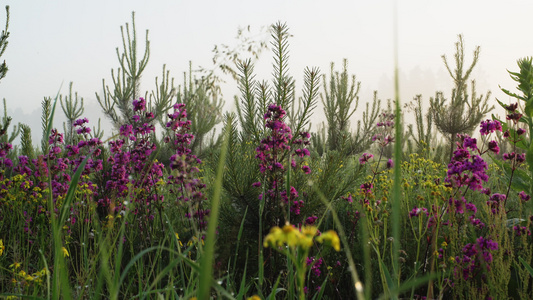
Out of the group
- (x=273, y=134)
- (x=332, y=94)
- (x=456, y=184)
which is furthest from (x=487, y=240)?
(x=332, y=94)

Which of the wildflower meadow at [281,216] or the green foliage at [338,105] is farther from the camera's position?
the green foliage at [338,105]

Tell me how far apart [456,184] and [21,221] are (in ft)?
10.2

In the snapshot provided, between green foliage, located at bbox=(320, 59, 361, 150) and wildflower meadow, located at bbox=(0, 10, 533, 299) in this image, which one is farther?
green foliage, located at bbox=(320, 59, 361, 150)

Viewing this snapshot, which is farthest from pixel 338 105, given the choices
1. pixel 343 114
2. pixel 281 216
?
pixel 281 216

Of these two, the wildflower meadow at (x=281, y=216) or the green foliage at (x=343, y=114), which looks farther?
the green foliage at (x=343, y=114)

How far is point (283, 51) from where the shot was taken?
3.14 m

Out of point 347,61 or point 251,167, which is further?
point 347,61

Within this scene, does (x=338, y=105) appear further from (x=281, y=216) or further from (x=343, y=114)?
(x=281, y=216)

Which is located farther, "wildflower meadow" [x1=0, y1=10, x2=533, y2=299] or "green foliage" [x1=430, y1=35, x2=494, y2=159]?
"green foliage" [x1=430, y1=35, x2=494, y2=159]

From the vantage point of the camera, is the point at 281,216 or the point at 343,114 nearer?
A: the point at 281,216

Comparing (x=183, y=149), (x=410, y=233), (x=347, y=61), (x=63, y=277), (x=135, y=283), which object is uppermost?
(x=347, y=61)

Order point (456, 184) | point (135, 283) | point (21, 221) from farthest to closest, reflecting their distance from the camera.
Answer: point (21, 221), point (135, 283), point (456, 184)

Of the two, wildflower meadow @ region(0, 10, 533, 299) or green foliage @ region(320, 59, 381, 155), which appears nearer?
wildflower meadow @ region(0, 10, 533, 299)

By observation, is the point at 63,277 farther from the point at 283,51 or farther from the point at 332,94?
the point at 332,94
